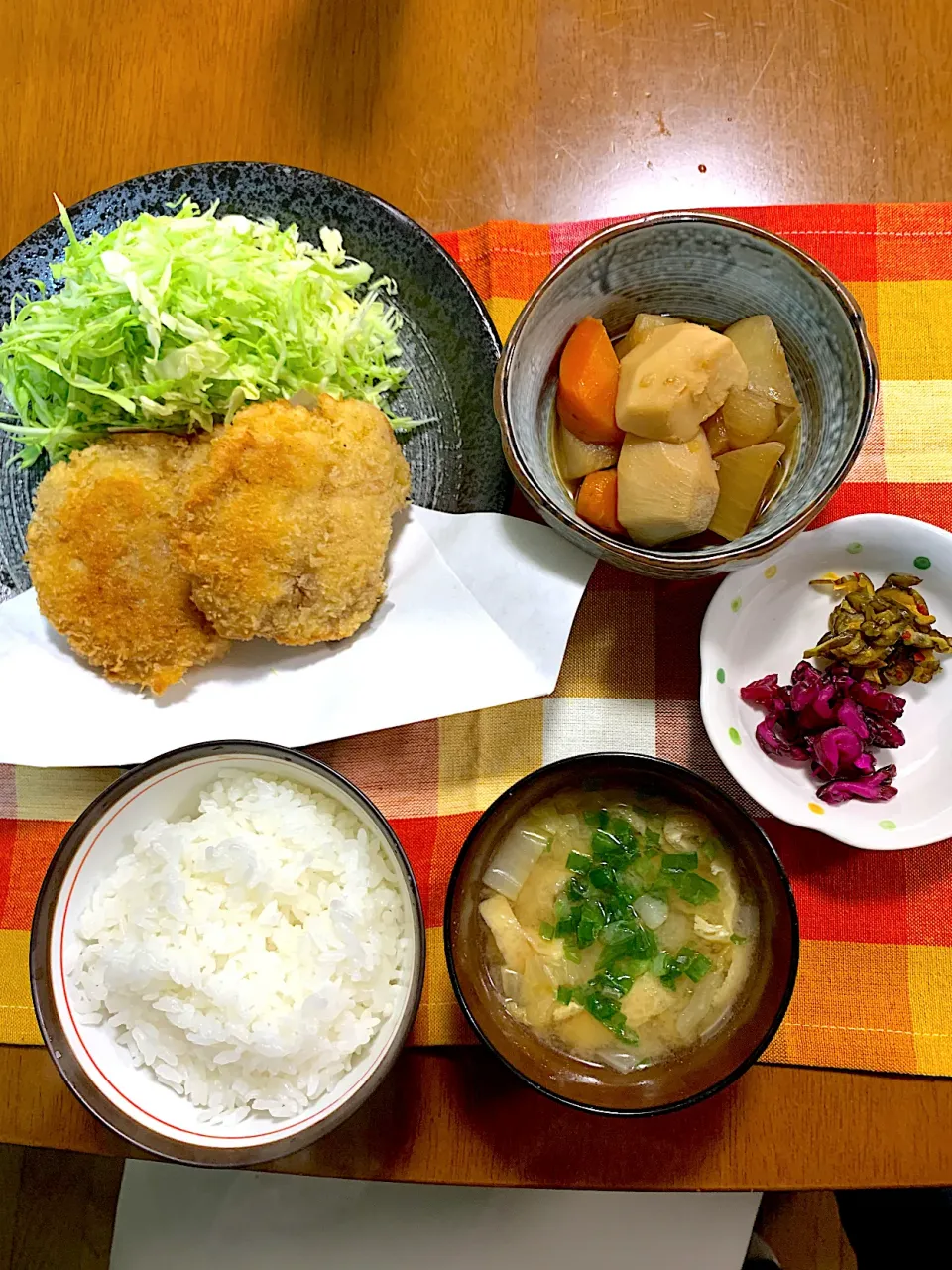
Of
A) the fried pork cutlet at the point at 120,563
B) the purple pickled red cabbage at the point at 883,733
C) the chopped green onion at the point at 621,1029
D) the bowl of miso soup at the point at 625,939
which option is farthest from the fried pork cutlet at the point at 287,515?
the purple pickled red cabbage at the point at 883,733

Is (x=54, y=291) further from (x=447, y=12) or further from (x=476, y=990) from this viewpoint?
(x=476, y=990)

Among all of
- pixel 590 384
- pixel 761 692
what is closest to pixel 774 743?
pixel 761 692

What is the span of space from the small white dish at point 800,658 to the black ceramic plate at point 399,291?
0.53 m

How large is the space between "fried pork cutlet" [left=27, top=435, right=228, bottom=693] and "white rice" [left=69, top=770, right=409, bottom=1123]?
313mm

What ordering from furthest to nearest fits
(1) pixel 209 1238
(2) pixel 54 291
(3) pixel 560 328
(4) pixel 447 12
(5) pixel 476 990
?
(1) pixel 209 1238 → (4) pixel 447 12 → (2) pixel 54 291 → (3) pixel 560 328 → (5) pixel 476 990

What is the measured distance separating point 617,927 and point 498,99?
5.69 ft

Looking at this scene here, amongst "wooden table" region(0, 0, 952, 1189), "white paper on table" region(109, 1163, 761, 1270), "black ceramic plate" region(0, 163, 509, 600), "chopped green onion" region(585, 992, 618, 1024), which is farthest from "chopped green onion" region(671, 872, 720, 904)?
"wooden table" region(0, 0, 952, 1189)

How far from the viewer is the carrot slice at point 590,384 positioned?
5.67 feet

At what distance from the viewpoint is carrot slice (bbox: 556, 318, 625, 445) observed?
68.0 inches

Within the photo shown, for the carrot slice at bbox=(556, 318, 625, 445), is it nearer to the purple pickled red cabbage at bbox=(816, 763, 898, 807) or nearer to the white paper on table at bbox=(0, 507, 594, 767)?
the white paper on table at bbox=(0, 507, 594, 767)

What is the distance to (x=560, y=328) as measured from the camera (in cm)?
175

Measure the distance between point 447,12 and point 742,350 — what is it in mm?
1058

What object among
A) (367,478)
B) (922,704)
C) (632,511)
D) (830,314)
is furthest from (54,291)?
(922,704)

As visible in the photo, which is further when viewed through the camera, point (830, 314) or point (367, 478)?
point (367, 478)
